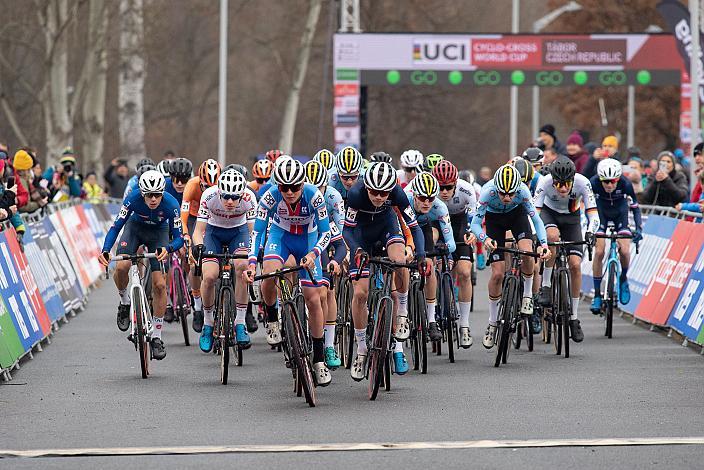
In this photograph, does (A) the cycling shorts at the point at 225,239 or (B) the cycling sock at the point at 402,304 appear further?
(A) the cycling shorts at the point at 225,239

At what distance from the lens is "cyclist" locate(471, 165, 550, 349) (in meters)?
15.3

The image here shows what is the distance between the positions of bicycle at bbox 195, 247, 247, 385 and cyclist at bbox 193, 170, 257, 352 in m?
0.09

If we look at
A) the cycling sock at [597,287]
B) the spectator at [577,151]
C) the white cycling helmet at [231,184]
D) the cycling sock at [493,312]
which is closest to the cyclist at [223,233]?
the white cycling helmet at [231,184]

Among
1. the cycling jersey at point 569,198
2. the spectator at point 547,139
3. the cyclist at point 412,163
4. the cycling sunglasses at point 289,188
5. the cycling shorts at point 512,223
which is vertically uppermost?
the spectator at point 547,139

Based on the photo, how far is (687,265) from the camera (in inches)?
674

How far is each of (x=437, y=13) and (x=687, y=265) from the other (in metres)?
47.3

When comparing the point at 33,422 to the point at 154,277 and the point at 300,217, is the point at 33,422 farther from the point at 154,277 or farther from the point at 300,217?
the point at 154,277

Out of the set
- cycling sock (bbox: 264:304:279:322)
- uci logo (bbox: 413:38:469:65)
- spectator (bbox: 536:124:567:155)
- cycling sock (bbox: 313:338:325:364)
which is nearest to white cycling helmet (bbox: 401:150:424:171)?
cycling sock (bbox: 264:304:279:322)

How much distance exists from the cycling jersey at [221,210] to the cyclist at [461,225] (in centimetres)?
180

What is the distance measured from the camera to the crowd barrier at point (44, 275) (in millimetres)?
14766

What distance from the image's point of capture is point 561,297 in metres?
15.8

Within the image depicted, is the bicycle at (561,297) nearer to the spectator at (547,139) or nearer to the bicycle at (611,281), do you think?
the bicycle at (611,281)

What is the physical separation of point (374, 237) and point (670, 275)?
5.73 m

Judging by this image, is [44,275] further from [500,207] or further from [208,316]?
[500,207]
